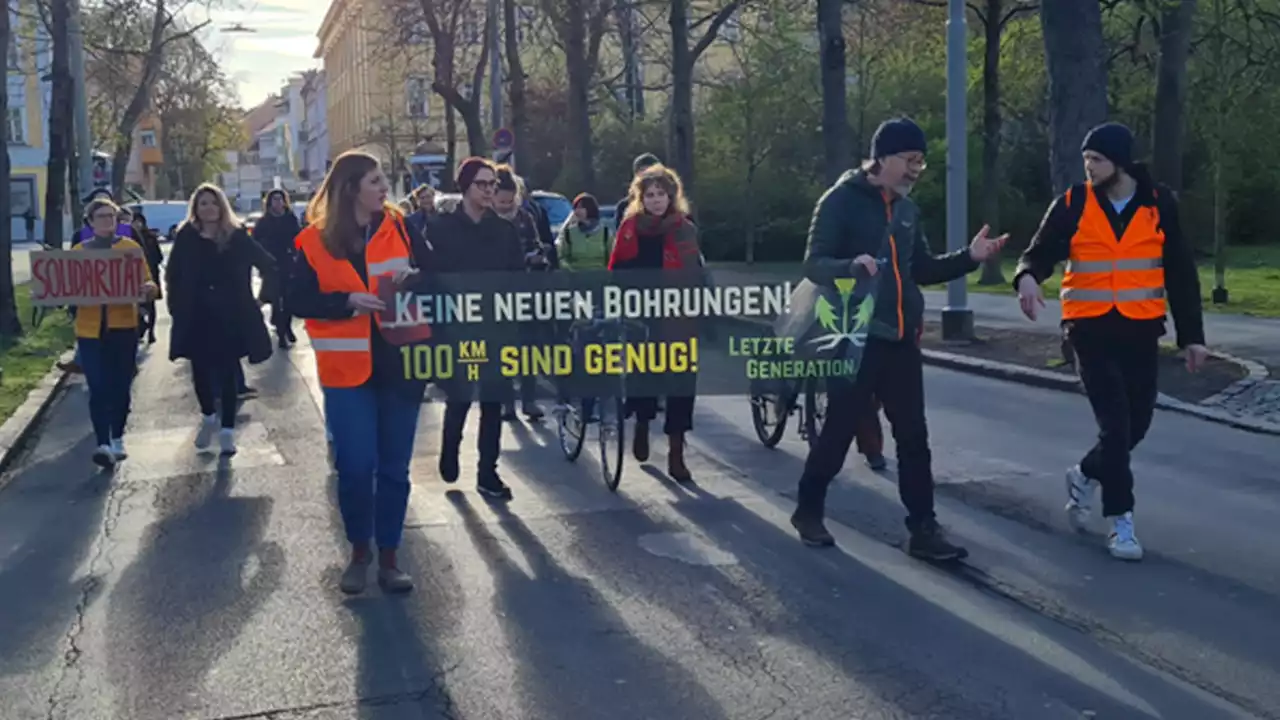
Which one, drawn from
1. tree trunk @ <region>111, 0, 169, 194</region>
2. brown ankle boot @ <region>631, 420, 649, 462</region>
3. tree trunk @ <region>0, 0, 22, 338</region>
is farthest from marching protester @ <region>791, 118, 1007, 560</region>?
tree trunk @ <region>111, 0, 169, 194</region>

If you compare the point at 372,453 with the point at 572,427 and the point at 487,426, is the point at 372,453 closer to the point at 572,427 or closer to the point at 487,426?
the point at 487,426

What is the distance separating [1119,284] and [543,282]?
302 centimetres

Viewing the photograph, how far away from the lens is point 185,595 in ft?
22.6

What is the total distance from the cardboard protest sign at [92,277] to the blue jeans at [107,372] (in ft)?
0.87

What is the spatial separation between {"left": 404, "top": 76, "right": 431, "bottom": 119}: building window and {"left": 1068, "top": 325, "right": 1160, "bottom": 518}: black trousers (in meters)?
48.2

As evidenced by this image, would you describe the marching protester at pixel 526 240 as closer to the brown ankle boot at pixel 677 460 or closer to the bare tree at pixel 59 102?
the brown ankle boot at pixel 677 460

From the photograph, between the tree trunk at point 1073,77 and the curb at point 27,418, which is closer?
the curb at point 27,418

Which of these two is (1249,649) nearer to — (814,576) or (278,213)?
(814,576)

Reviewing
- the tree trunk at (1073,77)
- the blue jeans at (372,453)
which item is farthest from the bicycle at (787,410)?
the tree trunk at (1073,77)

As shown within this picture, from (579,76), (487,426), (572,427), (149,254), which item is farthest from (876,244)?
(579,76)

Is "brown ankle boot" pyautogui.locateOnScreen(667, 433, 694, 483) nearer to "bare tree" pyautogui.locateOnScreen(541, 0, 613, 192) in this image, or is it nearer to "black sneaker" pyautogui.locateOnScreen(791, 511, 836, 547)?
"black sneaker" pyautogui.locateOnScreen(791, 511, 836, 547)

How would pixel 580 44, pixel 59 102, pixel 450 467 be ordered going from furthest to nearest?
1. pixel 580 44
2. pixel 59 102
3. pixel 450 467

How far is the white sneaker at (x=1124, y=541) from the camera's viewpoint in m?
7.03

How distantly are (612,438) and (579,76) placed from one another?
862 inches
